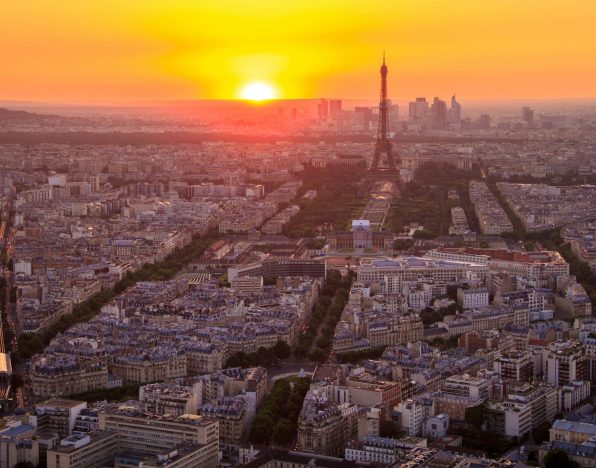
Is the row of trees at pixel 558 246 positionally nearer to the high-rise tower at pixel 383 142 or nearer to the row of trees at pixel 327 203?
the row of trees at pixel 327 203

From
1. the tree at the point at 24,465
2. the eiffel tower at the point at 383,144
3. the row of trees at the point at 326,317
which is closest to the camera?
the tree at the point at 24,465

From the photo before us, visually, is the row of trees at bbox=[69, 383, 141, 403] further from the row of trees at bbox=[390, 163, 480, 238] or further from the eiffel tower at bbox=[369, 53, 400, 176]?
the eiffel tower at bbox=[369, 53, 400, 176]

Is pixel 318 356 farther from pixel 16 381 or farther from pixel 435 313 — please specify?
pixel 16 381

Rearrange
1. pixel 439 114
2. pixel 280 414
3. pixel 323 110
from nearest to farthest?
pixel 280 414, pixel 439 114, pixel 323 110

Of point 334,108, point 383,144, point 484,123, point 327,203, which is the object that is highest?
point 334,108

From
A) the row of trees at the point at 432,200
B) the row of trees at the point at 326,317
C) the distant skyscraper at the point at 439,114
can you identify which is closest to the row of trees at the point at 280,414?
the row of trees at the point at 326,317

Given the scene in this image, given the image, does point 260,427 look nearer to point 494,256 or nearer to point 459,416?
point 459,416

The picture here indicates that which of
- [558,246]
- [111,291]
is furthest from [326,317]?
[558,246]

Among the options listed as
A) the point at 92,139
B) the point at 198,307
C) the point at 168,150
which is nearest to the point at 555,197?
the point at 198,307
